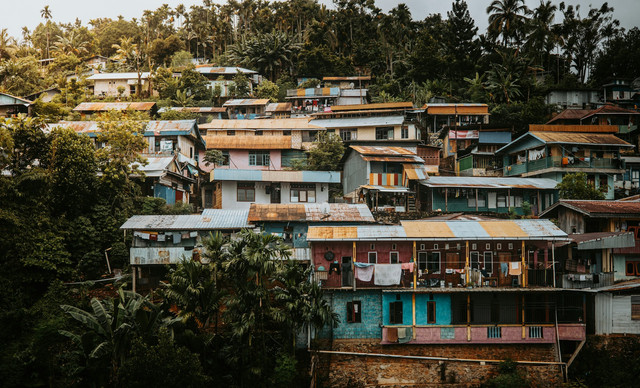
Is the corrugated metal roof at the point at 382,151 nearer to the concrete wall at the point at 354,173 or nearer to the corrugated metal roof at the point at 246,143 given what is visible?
the concrete wall at the point at 354,173

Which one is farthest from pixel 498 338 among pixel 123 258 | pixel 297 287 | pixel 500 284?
pixel 123 258

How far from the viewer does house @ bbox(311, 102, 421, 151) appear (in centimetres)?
3978

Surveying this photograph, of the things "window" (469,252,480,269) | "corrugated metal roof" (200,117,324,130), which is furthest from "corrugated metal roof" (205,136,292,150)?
"window" (469,252,480,269)

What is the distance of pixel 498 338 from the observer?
70.2 feet

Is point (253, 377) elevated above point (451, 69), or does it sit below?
below

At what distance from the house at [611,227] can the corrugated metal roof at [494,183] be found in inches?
197

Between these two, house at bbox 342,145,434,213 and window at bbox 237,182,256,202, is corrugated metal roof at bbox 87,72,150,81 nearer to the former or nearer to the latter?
window at bbox 237,182,256,202

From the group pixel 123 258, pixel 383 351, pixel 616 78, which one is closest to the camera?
pixel 383 351

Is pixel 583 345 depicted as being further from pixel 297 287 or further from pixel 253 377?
pixel 253 377

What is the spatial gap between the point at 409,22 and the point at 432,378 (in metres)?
58.8

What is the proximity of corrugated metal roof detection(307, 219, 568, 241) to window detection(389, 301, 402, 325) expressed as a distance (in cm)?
283

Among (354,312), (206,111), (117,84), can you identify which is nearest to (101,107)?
(206,111)

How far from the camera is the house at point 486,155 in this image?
39.0m

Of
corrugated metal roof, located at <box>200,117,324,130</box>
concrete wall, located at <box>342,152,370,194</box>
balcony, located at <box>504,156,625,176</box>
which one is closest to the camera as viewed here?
concrete wall, located at <box>342,152,370,194</box>
